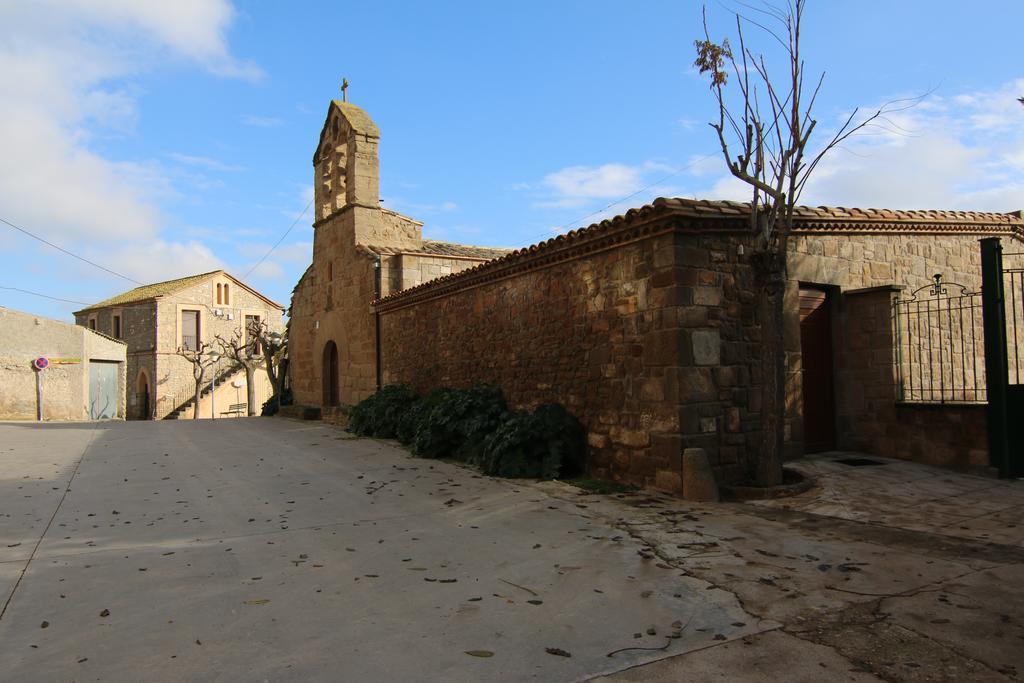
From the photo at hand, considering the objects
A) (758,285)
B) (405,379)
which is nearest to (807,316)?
(758,285)

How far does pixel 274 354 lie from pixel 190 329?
12.2m

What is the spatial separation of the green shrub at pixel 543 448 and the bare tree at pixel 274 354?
13.5 meters

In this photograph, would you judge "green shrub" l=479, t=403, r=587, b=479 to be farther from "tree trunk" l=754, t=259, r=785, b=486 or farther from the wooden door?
the wooden door

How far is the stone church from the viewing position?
258 inches

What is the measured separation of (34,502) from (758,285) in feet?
25.1

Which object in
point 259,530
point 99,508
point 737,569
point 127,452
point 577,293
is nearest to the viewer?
point 737,569

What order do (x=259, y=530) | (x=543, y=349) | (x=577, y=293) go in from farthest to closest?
(x=543, y=349) → (x=577, y=293) → (x=259, y=530)

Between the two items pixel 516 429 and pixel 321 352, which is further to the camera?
pixel 321 352

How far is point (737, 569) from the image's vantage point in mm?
4207

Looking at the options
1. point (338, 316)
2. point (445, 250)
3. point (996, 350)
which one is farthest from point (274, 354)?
point (996, 350)

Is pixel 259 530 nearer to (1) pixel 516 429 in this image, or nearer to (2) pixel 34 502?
(2) pixel 34 502

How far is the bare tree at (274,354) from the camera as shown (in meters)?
20.8

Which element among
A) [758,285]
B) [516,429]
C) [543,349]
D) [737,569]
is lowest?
[737,569]

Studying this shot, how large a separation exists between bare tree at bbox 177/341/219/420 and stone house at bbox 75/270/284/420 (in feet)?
0.74
